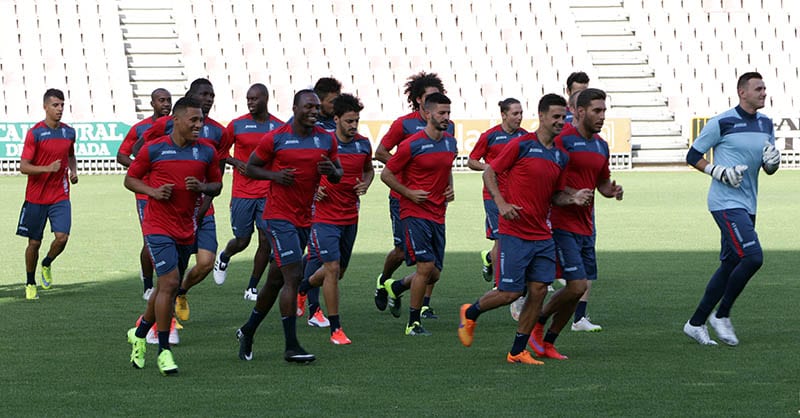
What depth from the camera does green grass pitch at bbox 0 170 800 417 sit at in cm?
721

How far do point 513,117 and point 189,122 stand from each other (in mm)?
4083

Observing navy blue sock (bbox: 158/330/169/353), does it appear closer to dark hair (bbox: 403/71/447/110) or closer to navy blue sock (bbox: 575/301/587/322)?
navy blue sock (bbox: 575/301/587/322)

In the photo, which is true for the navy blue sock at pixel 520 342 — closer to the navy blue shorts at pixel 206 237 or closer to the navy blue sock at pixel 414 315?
the navy blue sock at pixel 414 315

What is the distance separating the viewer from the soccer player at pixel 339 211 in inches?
394

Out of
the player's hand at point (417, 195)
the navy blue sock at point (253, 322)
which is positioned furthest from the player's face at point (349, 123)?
the navy blue sock at point (253, 322)

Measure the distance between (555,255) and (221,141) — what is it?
4.05 metres

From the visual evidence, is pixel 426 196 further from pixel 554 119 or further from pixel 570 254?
pixel 554 119

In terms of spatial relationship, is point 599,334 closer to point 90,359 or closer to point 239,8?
point 90,359

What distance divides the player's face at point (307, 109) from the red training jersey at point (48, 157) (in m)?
5.32

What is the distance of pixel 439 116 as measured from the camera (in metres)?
9.95

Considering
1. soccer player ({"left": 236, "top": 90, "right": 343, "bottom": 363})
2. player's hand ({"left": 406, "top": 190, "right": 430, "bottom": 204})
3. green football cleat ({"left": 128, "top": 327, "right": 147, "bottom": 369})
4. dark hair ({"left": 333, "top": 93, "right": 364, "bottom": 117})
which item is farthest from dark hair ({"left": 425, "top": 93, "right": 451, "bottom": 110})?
green football cleat ({"left": 128, "top": 327, "right": 147, "bottom": 369})

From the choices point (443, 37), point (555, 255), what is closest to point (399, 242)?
point (555, 255)

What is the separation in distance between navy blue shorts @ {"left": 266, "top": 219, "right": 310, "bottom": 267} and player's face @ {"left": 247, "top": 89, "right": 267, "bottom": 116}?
125 inches

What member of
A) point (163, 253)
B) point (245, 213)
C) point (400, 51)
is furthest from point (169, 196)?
point (400, 51)
